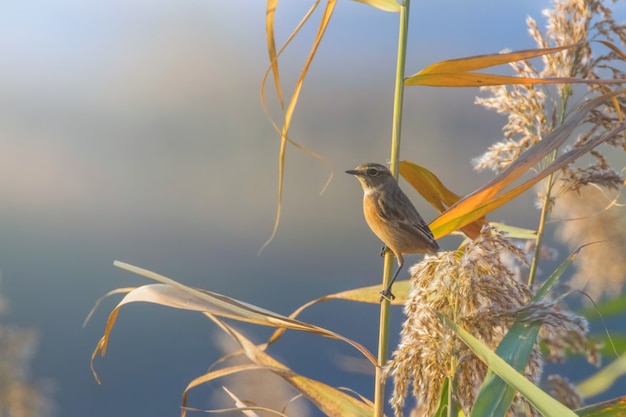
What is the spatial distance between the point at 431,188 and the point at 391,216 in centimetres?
15

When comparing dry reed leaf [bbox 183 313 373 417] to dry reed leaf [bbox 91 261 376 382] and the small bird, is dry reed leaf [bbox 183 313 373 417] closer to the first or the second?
dry reed leaf [bbox 91 261 376 382]

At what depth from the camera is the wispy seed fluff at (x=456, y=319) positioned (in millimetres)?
840

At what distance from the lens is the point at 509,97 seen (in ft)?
4.52

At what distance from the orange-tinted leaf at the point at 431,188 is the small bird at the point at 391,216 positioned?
0.04m

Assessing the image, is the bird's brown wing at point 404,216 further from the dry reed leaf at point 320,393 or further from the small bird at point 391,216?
the dry reed leaf at point 320,393

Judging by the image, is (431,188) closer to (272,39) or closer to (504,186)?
(504,186)

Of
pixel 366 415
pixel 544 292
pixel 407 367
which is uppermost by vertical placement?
pixel 544 292

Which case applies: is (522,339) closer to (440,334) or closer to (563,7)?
(440,334)

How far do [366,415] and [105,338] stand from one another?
0.40m

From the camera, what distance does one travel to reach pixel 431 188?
1052 mm

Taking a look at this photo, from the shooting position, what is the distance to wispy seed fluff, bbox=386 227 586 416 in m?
0.84

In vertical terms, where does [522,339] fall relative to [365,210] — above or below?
below

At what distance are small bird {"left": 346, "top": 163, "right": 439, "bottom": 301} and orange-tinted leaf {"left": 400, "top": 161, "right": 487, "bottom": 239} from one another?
0.04 meters

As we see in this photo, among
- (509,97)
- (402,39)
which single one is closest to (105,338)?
(402,39)
